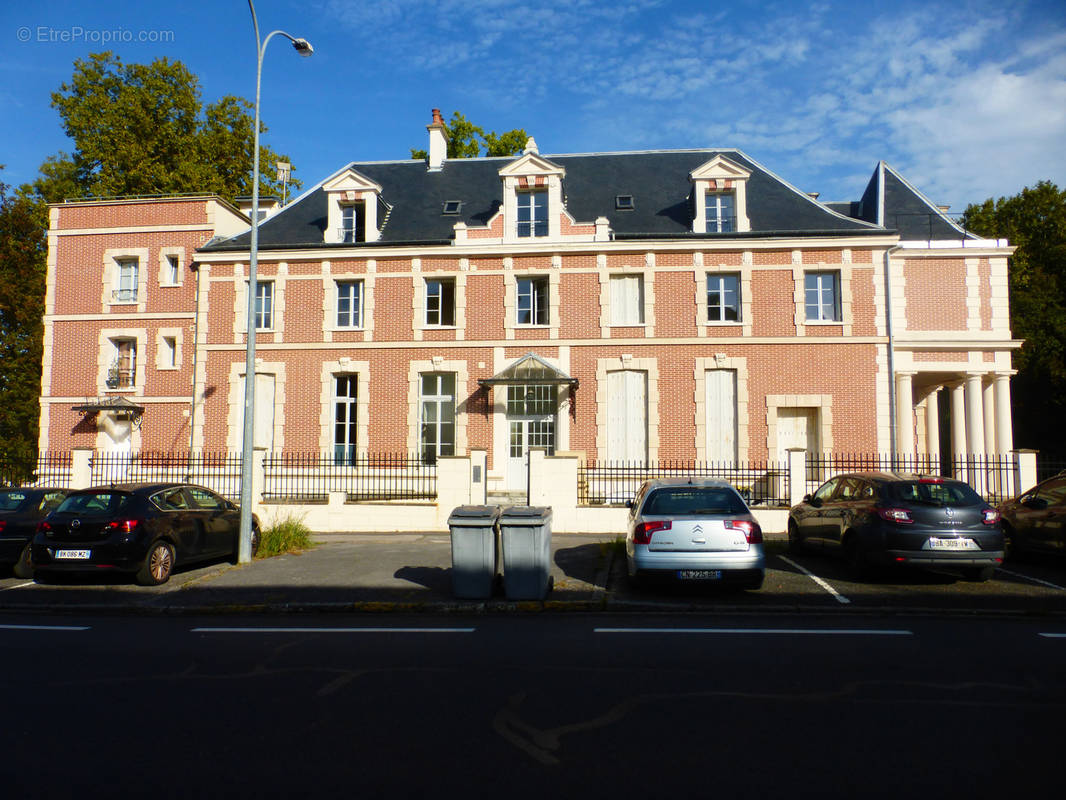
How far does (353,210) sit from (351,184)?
2.64ft

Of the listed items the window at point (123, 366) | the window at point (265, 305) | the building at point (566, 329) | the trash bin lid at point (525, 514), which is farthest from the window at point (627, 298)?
the window at point (123, 366)

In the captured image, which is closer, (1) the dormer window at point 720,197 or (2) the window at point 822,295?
(2) the window at point 822,295

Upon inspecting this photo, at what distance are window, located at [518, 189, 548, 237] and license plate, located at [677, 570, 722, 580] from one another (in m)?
15.0

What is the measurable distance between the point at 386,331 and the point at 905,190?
18.0 metres

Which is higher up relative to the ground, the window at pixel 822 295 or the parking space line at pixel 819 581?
the window at pixel 822 295

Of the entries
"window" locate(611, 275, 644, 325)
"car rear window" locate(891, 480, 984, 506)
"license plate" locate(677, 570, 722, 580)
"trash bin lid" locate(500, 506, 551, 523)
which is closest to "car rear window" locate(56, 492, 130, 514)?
A: "trash bin lid" locate(500, 506, 551, 523)

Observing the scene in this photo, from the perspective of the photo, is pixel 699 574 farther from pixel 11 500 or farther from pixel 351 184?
pixel 351 184

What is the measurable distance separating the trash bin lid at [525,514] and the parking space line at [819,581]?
3.76 m

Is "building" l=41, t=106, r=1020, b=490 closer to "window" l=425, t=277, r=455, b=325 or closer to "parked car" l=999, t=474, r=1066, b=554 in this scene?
"window" l=425, t=277, r=455, b=325

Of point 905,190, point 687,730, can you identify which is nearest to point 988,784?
point 687,730

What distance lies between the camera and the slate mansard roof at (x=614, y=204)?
72.5 ft

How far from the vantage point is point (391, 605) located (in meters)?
8.89

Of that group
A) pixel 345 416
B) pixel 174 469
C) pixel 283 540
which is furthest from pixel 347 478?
pixel 283 540

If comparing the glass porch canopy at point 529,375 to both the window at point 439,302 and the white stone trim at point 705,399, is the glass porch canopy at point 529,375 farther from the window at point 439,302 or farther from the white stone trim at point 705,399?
the white stone trim at point 705,399
